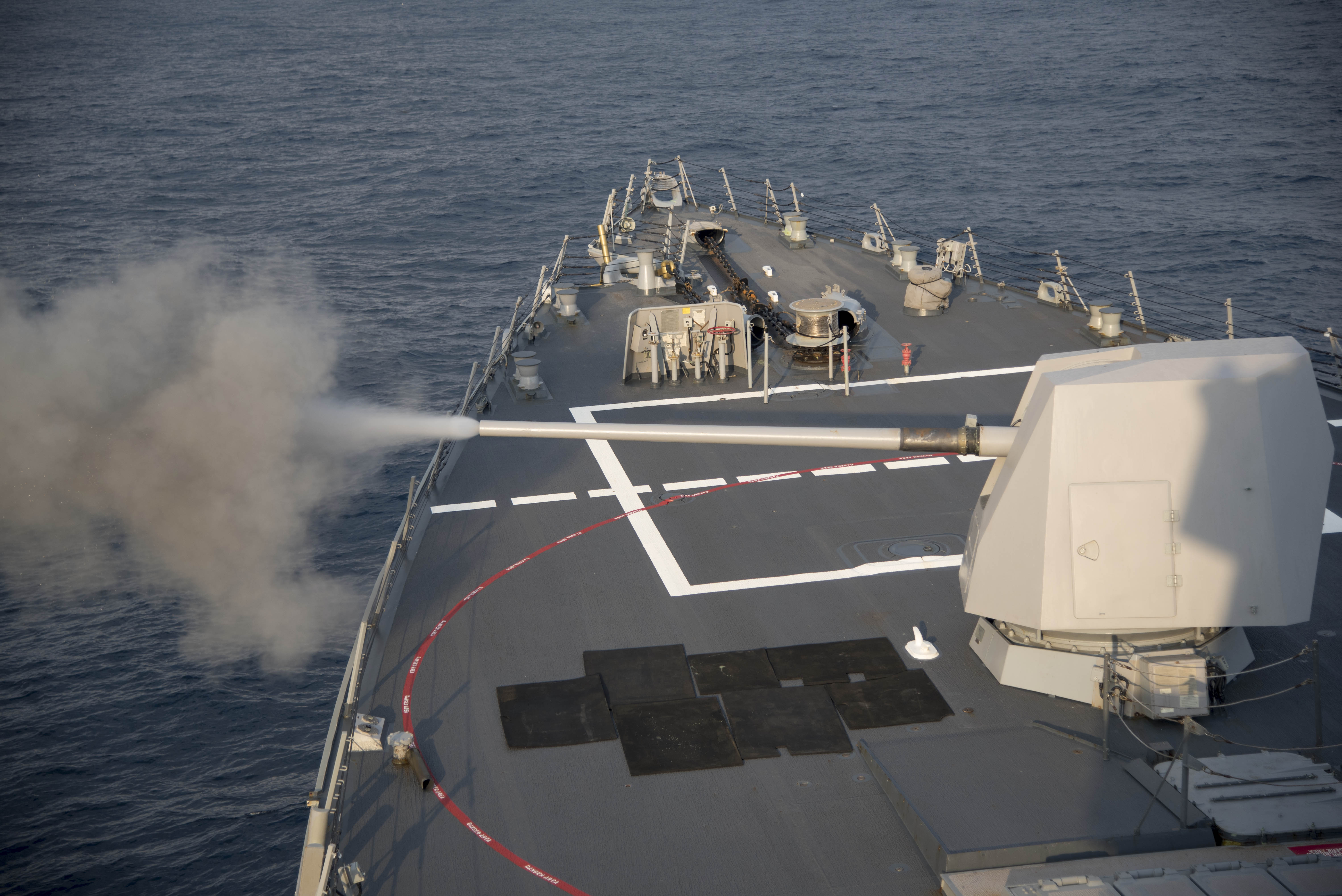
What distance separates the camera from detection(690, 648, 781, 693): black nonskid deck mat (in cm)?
1039

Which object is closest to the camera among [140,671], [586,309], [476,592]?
[476,592]

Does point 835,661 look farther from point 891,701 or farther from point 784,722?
point 784,722

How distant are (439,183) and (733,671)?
4431 cm

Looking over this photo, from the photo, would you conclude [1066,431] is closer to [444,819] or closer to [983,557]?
[983,557]

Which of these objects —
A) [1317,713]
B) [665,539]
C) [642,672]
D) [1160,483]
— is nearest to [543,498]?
[665,539]

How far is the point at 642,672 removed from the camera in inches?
420

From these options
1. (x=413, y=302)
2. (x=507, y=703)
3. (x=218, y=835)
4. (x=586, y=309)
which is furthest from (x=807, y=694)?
(x=413, y=302)

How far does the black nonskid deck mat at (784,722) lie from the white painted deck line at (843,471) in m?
5.15

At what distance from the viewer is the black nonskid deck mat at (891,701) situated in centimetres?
981

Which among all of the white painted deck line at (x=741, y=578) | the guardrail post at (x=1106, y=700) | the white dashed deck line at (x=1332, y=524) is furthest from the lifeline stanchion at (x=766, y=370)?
the guardrail post at (x=1106, y=700)

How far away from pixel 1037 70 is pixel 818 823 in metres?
72.1

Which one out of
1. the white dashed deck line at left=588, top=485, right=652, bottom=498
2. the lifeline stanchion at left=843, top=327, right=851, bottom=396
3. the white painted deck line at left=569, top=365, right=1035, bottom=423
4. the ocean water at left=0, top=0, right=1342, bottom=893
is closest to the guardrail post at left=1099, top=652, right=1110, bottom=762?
the white dashed deck line at left=588, top=485, right=652, bottom=498

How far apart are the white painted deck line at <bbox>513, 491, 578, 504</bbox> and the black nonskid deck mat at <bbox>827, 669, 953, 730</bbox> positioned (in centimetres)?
542

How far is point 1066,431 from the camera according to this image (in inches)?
356
